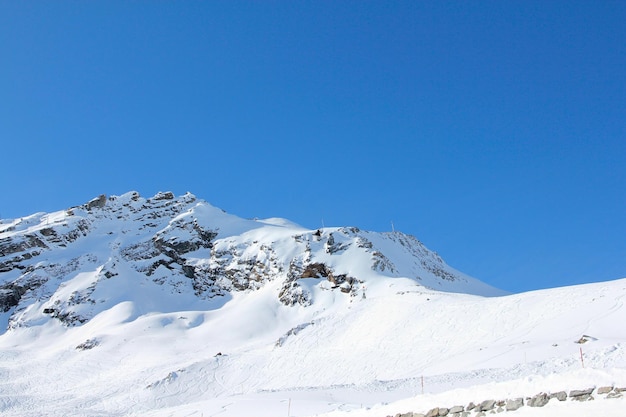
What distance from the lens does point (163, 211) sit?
5069 inches

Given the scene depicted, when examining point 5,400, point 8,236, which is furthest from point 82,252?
point 5,400

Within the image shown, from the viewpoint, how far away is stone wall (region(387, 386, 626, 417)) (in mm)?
11281

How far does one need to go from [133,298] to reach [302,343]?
144 feet

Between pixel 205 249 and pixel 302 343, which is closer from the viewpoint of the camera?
pixel 302 343

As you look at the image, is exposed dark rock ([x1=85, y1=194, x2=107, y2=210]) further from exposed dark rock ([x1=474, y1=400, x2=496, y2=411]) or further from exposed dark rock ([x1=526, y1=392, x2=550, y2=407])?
exposed dark rock ([x1=526, y1=392, x2=550, y2=407])

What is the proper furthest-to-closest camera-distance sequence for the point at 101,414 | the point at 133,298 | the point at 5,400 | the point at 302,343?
the point at 133,298 < the point at 302,343 < the point at 5,400 < the point at 101,414

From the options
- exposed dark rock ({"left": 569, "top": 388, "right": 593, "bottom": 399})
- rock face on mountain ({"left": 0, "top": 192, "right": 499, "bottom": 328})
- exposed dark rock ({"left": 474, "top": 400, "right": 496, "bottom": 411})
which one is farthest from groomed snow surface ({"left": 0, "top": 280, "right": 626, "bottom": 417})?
rock face on mountain ({"left": 0, "top": 192, "right": 499, "bottom": 328})

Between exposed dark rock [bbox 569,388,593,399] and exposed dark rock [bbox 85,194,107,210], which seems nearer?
exposed dark rock [bbox 569,388,593,399]

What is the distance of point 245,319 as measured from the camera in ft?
252

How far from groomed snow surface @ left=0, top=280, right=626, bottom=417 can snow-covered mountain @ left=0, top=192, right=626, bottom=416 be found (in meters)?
0.21

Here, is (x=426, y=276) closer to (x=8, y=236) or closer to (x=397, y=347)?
(x=397, y=347)

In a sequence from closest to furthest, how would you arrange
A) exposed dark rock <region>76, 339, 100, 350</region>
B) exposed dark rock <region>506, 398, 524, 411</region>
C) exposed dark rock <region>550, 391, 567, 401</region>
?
exposed dark rock <region>550, 391, 567, 401</region>
exposed dark rock <region>506, 398, 524, 411</region>
exposed dark rock <region>76, 339, 100, 350</region>

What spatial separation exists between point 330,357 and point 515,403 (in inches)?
1508

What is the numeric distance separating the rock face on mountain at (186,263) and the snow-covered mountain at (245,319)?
1.17 ft
